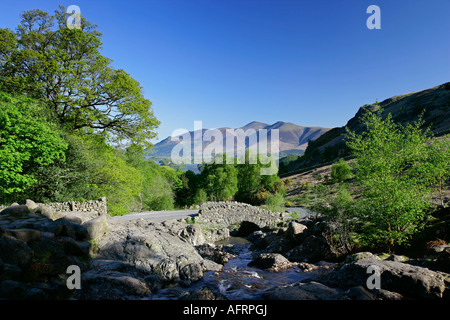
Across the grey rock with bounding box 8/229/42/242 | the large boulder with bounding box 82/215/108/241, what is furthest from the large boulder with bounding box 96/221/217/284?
the grey rock with bounding box 8/229/42/242

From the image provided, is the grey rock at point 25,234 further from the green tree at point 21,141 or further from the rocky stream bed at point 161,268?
the green tree at point 21,141

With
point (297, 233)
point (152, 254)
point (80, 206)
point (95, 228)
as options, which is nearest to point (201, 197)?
point (80, 206)

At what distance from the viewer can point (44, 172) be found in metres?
19.5

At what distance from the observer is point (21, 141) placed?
53.7ft

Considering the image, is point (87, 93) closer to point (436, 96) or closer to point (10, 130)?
point (10, 130)

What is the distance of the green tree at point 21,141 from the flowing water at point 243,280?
1235 centimetres

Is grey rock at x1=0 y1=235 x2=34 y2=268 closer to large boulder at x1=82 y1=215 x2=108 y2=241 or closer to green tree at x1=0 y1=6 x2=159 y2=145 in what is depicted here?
large boulder at x1=82 y1=215 x2=108 y2=241

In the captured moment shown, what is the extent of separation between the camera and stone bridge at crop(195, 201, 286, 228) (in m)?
27.9

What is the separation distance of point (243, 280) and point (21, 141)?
16242mm

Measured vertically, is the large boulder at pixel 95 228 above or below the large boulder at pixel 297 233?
above

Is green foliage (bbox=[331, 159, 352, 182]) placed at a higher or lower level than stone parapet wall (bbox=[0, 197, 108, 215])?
higher

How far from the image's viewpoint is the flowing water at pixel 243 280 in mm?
11555

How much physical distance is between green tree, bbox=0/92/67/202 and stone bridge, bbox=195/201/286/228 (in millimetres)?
14334

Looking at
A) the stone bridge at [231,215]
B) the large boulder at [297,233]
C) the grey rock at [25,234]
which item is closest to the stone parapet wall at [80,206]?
the grey rock at [25,234]
